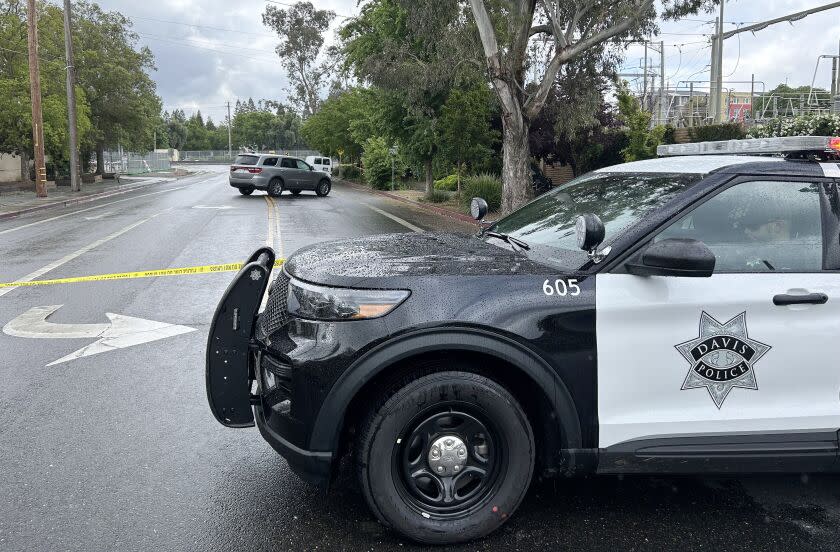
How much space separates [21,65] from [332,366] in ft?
109

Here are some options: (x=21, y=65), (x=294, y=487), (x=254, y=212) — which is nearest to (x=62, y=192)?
(x=21, y=65)

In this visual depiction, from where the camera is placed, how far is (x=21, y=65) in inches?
1187

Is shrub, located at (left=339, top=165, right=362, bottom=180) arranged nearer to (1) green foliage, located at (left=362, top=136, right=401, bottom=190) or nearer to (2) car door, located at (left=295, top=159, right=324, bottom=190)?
(1) green foliage, located at (left=362, top=136, right=401, bottom=190)

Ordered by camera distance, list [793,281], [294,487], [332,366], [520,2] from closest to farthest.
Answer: [332,366] < [793,281] < [294,487] < [520,2]

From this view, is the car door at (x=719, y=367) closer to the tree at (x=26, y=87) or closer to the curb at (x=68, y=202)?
the curb at (x=68, y=202)

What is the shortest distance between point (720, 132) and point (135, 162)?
192ft

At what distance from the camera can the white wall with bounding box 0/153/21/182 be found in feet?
115

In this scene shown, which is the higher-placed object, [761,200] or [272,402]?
[761,200]

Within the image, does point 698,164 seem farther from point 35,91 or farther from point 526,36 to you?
point 35,91

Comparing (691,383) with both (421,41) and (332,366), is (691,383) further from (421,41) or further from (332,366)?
(421,41)

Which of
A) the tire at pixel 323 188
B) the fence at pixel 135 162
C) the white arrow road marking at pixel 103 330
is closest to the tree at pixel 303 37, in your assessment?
the fence at pixel 135 162

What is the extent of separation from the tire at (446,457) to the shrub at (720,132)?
20.7m

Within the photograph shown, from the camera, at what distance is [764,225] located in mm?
3305

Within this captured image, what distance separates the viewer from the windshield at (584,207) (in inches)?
132
